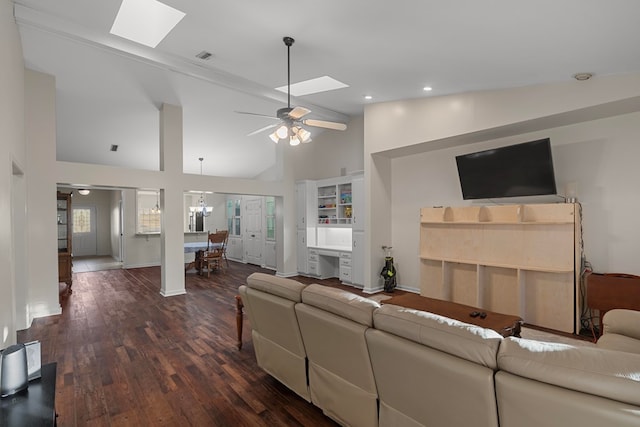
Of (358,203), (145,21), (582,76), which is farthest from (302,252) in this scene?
(582,76)

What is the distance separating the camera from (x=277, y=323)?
8.21ft

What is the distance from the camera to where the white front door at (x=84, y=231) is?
38.5 feet

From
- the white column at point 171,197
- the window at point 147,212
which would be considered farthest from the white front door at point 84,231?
the white column at point 171,197

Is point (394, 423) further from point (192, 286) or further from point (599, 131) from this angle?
point (192, 286)

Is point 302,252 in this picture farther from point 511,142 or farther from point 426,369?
point 426,369

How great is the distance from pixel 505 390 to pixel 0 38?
13.4 feet

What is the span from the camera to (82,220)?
1189cm

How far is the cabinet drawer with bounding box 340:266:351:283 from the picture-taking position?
6.58m

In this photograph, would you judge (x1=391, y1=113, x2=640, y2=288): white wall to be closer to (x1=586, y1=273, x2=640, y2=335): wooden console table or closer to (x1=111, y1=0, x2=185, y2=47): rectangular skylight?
(x1=586, y1=273, x2=640, y2=335): wooden console table

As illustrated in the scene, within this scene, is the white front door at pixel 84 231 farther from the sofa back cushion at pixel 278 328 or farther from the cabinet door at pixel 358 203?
the sofa back cushion at pixel 278 328

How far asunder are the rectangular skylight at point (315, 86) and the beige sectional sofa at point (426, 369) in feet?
11.2

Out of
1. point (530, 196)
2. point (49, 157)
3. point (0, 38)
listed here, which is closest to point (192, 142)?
point (49, 157)

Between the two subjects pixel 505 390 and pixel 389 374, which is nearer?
pixel 505 390

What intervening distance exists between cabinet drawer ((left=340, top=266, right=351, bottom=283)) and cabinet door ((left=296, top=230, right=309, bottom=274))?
107 cm
